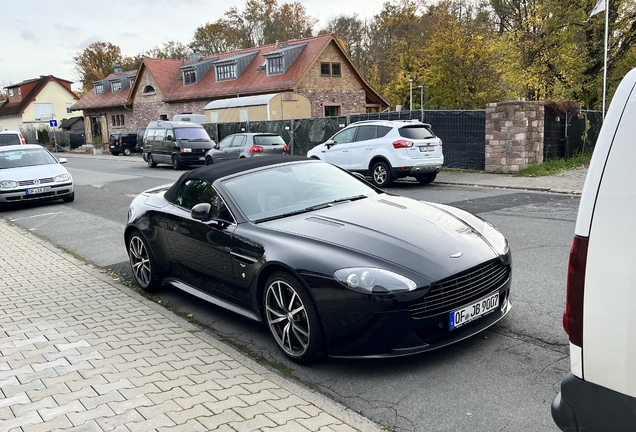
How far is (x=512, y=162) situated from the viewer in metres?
17.0

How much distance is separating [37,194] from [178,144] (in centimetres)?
1099

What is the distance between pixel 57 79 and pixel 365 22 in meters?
42.4

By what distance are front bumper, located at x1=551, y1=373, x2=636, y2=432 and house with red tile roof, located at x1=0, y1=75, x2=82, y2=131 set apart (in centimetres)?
7745

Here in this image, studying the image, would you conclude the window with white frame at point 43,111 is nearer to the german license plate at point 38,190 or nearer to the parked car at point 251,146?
the parked car at point 251,146

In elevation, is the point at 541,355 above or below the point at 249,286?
below

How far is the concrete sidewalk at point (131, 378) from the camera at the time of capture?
3322 mm

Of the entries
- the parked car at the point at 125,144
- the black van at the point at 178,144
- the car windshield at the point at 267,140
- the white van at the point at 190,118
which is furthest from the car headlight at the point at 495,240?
the parked car at the point at 125,144

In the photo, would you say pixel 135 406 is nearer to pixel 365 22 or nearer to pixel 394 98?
pixel 394 98

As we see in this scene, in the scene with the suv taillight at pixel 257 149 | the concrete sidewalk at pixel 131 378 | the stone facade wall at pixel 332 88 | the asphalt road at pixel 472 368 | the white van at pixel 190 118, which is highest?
the stone facade wall at pixel 332 88

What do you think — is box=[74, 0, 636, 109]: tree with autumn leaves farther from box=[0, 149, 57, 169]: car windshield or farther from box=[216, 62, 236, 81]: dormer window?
box=[0, 149, 57, 169]: car windshield

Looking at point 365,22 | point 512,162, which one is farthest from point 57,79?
point 512,162

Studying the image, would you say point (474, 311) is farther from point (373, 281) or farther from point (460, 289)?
point (373, 281)

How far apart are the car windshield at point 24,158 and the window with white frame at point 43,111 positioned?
6532cm

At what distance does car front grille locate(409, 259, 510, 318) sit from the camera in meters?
3.83
